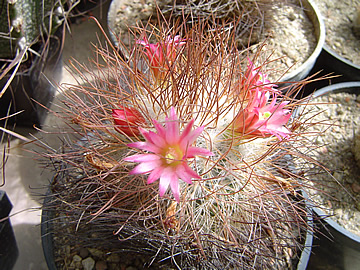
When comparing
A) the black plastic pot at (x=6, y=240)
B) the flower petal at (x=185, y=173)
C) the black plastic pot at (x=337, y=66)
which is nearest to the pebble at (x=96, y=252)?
the black plastic pot at (x=6, y=240)

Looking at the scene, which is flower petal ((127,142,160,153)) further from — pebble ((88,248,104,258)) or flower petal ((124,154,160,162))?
pebble ((88,248,104,258))

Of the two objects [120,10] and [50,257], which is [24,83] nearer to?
[120,10]

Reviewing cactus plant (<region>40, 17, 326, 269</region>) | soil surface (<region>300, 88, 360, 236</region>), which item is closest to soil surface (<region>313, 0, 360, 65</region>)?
soil surface (<region>300, 88, 360, 236</region>)

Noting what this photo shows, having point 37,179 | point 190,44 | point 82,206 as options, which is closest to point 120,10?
point 37,179

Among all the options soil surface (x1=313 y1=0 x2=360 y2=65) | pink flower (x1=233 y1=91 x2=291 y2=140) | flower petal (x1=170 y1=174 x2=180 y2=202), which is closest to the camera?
flower petal (x1=170 y1=174 x2=180 y2=202)

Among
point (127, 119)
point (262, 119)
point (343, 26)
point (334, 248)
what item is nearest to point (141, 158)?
point (127, 119)

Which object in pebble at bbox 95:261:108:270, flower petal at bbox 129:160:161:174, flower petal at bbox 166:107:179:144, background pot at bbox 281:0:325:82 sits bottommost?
pebble at bbox 95:261:108:270

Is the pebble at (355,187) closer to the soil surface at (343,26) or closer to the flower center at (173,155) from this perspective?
the soil surface at (343,26)
